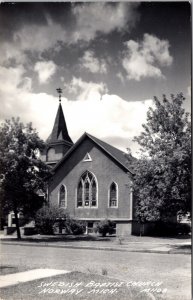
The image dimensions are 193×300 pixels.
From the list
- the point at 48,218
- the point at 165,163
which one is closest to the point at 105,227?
the point at 48,218

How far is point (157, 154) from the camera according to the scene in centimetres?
1992

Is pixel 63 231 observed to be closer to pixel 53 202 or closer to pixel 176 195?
pixel 53 202

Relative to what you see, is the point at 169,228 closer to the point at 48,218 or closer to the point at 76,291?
the point at 48,218

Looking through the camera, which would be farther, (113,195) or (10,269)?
(113,195)

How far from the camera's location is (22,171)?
23094mm

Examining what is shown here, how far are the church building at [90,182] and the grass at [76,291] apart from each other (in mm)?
17329

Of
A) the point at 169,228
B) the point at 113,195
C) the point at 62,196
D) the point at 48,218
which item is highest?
the point at 113,195

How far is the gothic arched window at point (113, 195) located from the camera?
30812mm

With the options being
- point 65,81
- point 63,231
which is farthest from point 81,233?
point 65,81

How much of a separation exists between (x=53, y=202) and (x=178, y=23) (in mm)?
19501

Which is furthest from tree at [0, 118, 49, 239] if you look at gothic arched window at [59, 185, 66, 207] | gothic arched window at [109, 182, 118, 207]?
gothic arched window at [109, 182, 118, 207]

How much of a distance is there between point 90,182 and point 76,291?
19.4 meters

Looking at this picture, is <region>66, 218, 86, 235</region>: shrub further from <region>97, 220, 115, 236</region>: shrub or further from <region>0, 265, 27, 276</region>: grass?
Answer: <region>0, 265, 27, 276</region>: grass

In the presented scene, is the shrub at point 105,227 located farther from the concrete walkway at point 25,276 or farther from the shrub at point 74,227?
the concrete walkway at point 25,276
